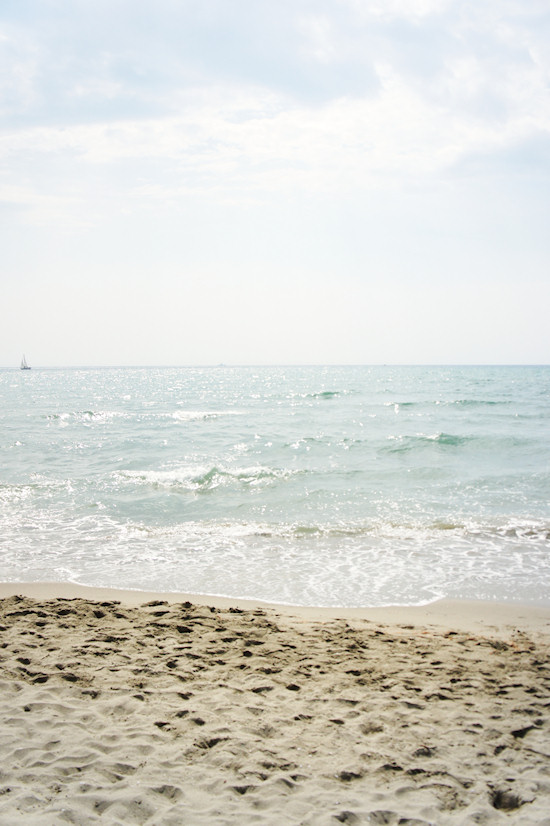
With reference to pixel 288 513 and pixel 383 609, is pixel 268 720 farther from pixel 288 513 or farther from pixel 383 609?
pixel 288 513

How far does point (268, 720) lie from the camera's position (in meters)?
3.89

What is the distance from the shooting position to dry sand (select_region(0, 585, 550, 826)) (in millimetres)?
3062

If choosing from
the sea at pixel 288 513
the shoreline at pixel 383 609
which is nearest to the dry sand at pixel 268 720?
the shoreline at pixel 383 609

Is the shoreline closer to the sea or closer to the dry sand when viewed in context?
the dry sand

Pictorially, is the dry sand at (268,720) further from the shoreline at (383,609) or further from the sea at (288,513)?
the sea at (288,513)

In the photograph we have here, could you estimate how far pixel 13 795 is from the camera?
9.93 ft

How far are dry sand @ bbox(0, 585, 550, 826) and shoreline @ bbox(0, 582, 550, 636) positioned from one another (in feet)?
0.34

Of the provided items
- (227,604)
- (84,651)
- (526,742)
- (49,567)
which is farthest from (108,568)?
(526,742)

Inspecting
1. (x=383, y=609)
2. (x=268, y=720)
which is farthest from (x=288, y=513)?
(x=268, y=720)

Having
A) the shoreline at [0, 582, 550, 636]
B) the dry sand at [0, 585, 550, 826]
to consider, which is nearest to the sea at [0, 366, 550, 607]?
the shoreline at [0, 582, 550, 636]

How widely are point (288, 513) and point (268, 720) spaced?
24.8 feet

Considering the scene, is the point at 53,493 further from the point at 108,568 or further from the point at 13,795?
the point at 13,795

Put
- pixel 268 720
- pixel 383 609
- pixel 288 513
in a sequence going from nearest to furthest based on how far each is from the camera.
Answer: pixel 268 720, pixel 383 609, pixel 288 513

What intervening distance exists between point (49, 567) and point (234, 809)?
601cm
